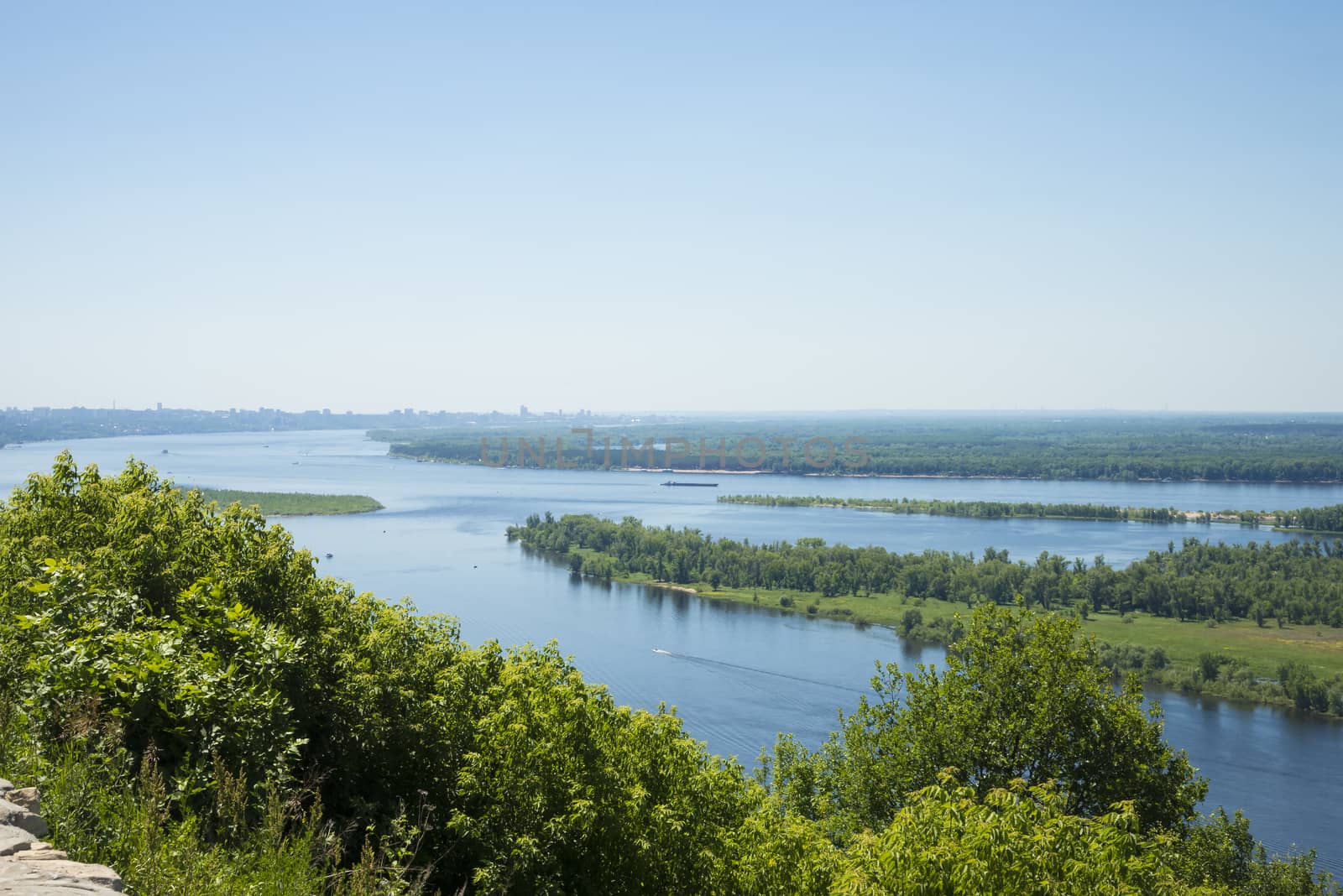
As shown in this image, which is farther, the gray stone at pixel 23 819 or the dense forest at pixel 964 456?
the dense forest at pixel 964 456

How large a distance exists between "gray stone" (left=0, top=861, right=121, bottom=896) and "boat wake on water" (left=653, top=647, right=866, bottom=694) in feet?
110

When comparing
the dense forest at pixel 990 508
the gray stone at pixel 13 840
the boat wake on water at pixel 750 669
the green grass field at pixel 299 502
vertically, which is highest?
the gray stone at pixel 13 840

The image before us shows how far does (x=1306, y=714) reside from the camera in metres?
35.5

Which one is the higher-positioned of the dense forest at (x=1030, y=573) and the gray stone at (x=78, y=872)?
the gray stone at (x=78, y=872)

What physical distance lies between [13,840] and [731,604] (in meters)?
51.2

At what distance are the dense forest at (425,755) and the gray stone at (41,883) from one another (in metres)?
0.29

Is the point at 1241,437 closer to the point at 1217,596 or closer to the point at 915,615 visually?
the point at 1217,596

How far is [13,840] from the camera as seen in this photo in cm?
385

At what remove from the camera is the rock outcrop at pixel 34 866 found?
11.3 feet

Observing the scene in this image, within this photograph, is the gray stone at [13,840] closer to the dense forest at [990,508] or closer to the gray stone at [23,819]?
the gray stone at [23,819]

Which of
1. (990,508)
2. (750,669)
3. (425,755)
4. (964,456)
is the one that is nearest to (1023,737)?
(425,755)

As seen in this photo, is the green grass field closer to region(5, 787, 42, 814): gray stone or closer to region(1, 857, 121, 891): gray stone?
region(5, 787, 42, 814): gray stone

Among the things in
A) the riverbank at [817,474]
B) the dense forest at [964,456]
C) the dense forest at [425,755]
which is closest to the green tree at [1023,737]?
the dense forest at [425,755]

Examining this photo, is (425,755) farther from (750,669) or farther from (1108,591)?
(1108,591)
